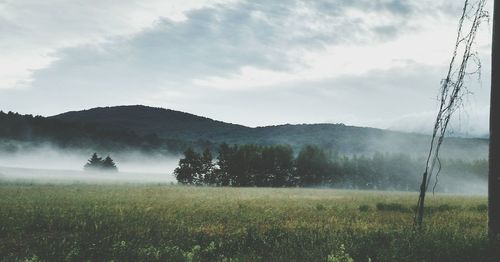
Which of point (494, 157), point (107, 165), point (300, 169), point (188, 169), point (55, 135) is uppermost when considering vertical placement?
point (55, 135)

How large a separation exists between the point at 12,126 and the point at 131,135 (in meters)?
47.6

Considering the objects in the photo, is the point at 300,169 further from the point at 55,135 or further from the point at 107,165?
the point at 55,135

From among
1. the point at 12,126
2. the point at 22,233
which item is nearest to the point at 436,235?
the point at 22,233

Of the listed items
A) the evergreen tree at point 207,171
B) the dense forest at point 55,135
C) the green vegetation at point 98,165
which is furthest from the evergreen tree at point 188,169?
the dense forest at point 55,135

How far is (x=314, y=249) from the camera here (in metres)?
8.49

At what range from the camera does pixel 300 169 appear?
116562 mm

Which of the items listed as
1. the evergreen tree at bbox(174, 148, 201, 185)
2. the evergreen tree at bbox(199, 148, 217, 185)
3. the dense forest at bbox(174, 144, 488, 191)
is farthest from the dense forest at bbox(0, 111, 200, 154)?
the evergreen tree at bbox(199, 148, 217, 185)

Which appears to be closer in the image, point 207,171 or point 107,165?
point 207,171

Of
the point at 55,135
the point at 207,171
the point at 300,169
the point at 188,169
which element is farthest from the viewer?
the point at 55,135

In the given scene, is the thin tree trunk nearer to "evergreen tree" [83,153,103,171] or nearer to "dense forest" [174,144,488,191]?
"dense forest" [174,144,488,191]

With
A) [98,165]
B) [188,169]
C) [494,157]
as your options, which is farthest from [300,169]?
[494,157]

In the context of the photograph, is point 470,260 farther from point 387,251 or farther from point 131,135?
point 131,135

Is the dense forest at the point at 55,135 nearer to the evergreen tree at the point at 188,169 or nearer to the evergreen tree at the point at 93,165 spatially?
the evergreen tree at the point at 93,165

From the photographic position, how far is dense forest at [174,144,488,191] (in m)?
105
